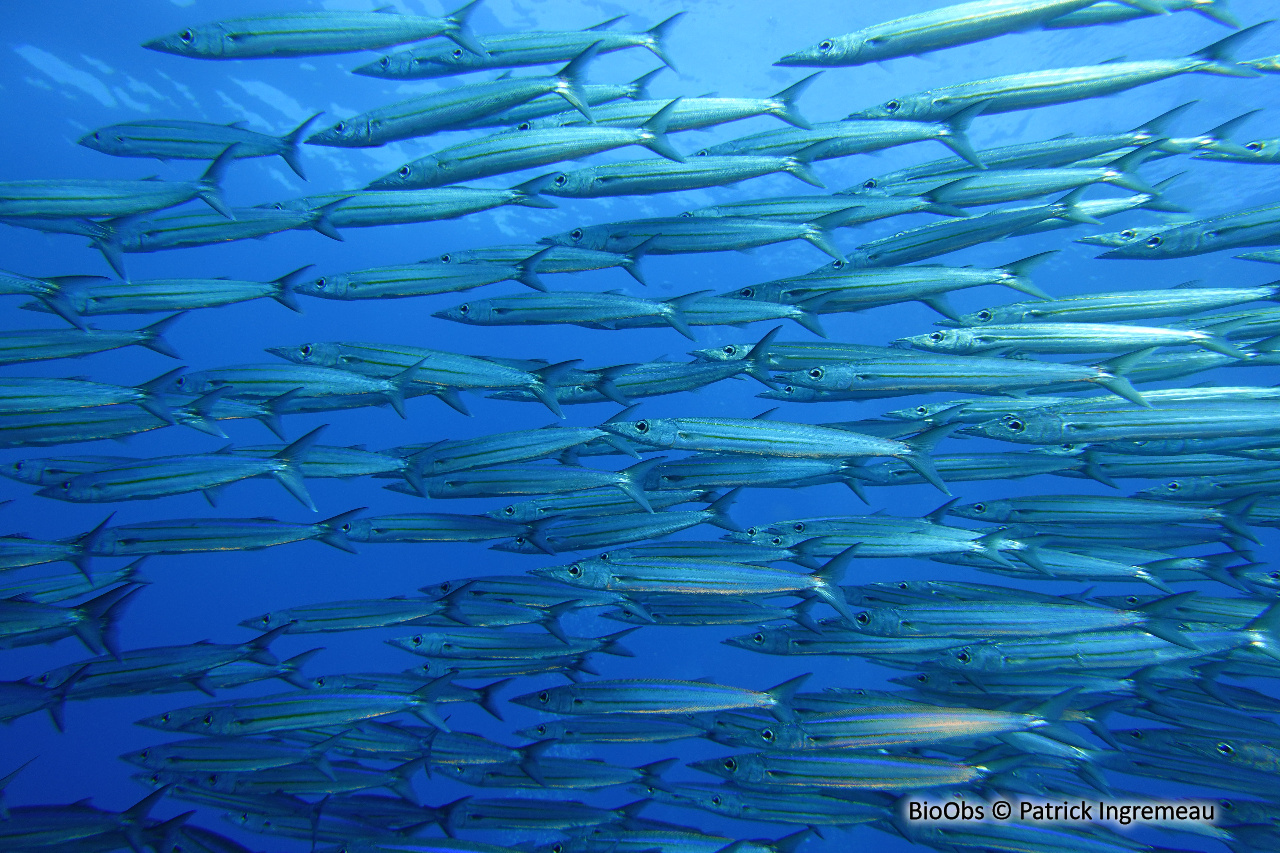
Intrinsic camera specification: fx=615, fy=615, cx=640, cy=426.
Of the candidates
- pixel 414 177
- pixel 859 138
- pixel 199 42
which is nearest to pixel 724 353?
pixel 859 138

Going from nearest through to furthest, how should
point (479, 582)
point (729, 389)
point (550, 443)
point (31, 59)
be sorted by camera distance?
point (550, 443)
point (479, 582)
point (31, 59)
point (729, 389)

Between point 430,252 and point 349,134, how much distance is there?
118ft

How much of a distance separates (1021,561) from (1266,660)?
1.76 meters

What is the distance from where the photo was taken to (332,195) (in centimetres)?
408

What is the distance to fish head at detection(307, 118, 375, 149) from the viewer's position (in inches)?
150

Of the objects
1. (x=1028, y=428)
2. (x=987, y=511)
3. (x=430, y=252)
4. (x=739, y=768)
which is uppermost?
(x=430, y=252)

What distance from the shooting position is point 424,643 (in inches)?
176

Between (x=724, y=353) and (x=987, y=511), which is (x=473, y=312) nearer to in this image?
(x=724, y=353)

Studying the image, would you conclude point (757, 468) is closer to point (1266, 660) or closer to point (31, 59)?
point (1266, 660)

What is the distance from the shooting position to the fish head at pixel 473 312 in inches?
165

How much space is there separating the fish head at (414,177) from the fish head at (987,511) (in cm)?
405

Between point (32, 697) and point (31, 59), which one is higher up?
point (31, 59)

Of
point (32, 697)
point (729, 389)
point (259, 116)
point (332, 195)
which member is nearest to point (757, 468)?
point (332, 195)

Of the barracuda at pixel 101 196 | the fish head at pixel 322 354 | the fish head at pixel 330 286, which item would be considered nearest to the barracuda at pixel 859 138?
the fish head at pixel 330 286
